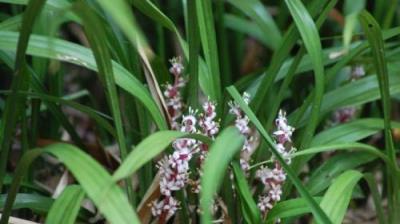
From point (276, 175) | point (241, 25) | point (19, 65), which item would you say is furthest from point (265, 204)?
point (241, 25)

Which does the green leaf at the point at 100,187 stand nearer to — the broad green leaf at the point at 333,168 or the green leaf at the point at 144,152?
the green leaf at the point at 144,152

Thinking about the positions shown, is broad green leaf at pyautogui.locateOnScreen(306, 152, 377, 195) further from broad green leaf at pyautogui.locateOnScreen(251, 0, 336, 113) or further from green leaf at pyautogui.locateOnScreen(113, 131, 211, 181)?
green leaf at pyautogui.locateOnScreen(113, 131, 211, 181)

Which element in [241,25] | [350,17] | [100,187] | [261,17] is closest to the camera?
[100,187]

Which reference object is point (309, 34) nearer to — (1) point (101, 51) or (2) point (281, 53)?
(2) point (281, 53)

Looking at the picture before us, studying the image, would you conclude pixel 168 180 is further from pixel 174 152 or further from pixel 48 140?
pixel 48 140

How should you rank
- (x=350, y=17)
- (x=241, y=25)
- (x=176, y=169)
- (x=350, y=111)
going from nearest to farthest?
(x=350, y=17) → (x=176, y=169) → (x=350, y=111) → (x=241, y=25)

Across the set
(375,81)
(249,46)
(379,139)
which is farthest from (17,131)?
(249,46)

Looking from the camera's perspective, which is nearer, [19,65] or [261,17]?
[19,65]
